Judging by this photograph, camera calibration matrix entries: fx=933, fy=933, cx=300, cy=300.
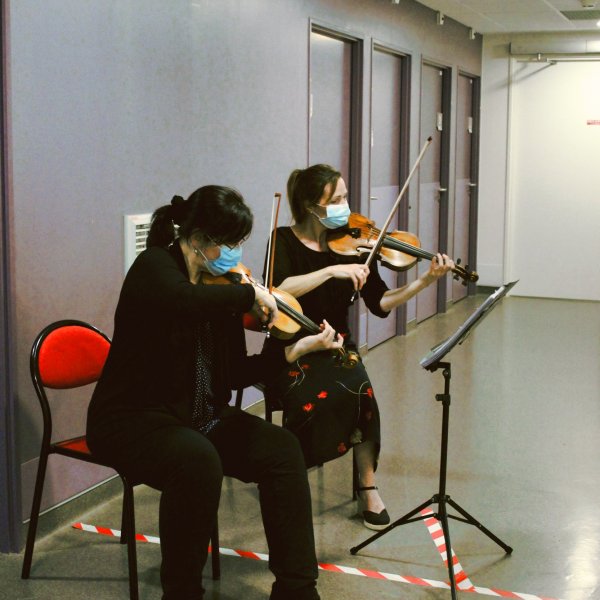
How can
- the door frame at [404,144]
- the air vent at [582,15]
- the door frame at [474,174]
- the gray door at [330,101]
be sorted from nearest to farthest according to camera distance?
the gray door at [330,101] < the door frame at [404,144] < the air vent at [582,15] < the door frame at [474,174]

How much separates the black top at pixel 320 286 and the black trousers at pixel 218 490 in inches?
27.3

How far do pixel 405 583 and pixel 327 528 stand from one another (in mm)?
452

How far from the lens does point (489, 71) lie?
8.01m

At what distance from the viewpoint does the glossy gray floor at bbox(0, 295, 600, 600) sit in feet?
8.82

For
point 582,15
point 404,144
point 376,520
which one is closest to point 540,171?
point 582,15

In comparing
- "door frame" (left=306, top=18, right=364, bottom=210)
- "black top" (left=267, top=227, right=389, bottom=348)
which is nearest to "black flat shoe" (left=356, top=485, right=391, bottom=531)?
"black top" (left=267, top=227, right=389, bottom=348)

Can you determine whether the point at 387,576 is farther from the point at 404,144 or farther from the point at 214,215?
the point at 404,144

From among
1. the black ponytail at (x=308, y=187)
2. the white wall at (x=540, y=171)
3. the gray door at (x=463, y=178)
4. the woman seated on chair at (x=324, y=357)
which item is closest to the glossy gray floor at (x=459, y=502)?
the woman seated on chair at (x=324, y=357)

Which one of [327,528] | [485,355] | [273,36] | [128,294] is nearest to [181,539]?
[128,294]

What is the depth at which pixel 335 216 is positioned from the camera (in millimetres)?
3164

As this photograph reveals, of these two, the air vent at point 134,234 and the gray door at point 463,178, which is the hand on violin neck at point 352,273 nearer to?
the air vent at point 134,234

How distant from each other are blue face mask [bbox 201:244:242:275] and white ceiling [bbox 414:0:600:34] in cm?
437

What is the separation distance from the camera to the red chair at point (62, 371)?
8.54 ft

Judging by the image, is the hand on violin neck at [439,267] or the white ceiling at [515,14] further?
the white ceiling at [515,14]
